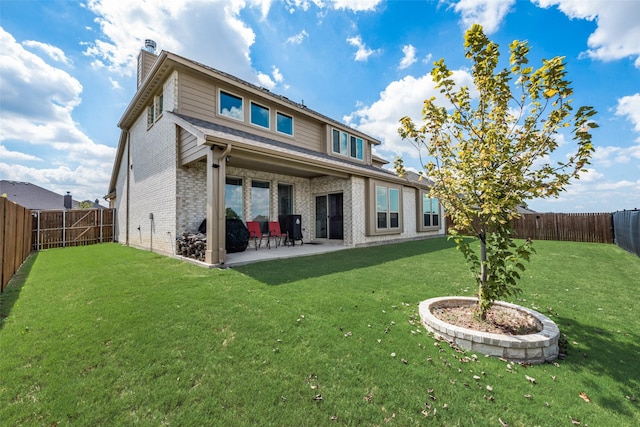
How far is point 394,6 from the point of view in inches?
320

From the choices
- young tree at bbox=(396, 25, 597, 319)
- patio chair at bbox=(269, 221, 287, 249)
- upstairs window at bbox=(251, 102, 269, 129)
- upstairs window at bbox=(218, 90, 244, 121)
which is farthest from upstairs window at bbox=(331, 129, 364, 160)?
young tree at bbox=(396, 25, 597, 319)

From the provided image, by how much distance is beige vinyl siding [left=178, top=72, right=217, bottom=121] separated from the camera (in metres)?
7.91

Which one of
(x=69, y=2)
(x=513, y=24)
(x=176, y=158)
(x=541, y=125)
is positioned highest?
(x=69, y=2)

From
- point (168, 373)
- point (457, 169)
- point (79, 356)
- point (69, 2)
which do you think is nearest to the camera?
point (168, 373)

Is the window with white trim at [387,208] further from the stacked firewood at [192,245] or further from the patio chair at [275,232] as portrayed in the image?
the stacked firewood at [192,245]

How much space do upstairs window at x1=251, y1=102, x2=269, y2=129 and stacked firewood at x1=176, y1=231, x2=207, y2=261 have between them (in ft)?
15.5

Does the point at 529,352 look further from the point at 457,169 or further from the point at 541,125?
the point at 541,125

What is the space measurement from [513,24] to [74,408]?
9.55 metres

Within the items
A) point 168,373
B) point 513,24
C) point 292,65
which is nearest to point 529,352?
point 168,373

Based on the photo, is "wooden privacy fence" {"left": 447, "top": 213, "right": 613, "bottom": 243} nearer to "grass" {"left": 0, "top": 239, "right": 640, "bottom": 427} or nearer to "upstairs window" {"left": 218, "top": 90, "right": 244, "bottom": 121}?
"grass" {"left": 0, "top": 239, "right": 640, "bottom": 427}

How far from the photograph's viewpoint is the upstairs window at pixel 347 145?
41.5 ft

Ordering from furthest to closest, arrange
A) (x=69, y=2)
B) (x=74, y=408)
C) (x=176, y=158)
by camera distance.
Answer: (x=176, y=158) < (x=69, y=2) < (x=74, y=408)

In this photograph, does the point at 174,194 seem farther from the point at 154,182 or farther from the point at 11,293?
the point at 11,293

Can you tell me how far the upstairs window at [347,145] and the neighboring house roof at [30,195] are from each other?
29.6 m
